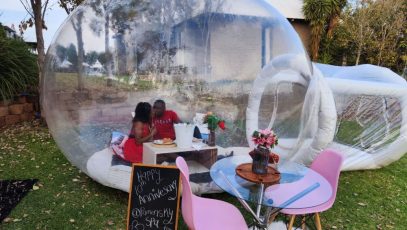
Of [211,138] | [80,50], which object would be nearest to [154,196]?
[211,138]

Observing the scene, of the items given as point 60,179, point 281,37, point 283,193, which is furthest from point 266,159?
point 60,179

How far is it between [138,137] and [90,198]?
2.90 ft

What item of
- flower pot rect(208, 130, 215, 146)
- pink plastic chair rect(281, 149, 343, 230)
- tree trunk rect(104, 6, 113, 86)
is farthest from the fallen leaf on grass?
pink plastic chair rect(281, 149, 343, 230)

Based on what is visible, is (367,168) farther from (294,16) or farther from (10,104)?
(294,16)

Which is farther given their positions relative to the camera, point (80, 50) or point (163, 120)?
point (163, 120)

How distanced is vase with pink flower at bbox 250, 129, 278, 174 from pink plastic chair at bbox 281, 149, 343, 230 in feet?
1.50

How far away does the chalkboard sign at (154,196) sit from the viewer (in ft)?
9.12

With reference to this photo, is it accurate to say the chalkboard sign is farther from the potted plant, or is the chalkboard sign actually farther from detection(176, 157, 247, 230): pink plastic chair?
the potted plant

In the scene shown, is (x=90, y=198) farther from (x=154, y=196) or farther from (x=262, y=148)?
(x=262, y=148)

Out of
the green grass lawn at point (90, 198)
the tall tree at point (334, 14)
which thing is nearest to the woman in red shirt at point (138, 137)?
the green grass lawn at point (90, 198)

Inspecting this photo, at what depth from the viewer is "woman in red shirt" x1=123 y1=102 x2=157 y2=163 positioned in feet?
12.8

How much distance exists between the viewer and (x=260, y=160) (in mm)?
2645

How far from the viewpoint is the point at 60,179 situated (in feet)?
14.1

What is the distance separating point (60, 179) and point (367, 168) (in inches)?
181
